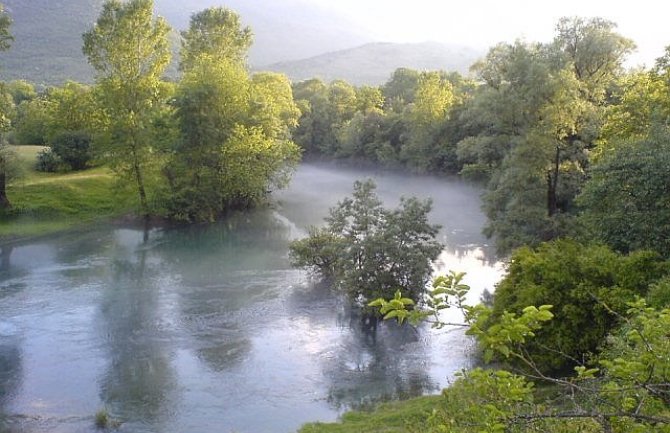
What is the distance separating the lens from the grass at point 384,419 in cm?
1404

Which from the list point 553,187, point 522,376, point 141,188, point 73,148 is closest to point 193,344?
point 553,187

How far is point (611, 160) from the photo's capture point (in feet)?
64.0

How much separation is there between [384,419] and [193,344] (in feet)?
29.7

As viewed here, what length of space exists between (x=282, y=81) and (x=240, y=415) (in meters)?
52.4

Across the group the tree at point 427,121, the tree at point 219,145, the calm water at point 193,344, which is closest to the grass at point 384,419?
the calm water at point 193,344

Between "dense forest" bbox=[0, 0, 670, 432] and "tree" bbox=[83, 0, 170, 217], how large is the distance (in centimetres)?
12

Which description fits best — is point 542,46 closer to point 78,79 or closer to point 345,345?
point 345,345

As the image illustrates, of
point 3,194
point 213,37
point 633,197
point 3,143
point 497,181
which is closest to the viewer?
point 633,197

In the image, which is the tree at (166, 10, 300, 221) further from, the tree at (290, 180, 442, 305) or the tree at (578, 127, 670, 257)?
the tree at (578, 127, 670, 257)

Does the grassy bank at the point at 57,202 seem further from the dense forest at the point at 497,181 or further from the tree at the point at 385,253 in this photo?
the tree at the point at 385,253

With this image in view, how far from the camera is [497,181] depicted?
3133 cm

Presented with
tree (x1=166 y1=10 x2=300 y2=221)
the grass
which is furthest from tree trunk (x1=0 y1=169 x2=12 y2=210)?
the grass

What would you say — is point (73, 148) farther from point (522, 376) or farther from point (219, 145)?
point (522, 376)

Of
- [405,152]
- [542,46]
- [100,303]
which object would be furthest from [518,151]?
[405,152]
